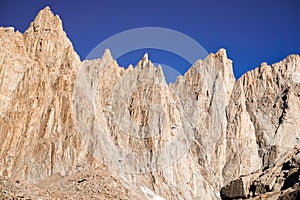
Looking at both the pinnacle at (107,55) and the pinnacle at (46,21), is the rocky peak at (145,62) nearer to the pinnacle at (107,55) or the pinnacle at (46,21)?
the pinnacle at (107,55)

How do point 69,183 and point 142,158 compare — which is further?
point 142,158

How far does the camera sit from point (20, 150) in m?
69.1

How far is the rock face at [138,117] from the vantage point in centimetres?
7038

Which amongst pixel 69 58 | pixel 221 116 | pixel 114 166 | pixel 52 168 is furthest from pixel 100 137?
pixel 221 116

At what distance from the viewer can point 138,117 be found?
8438cm

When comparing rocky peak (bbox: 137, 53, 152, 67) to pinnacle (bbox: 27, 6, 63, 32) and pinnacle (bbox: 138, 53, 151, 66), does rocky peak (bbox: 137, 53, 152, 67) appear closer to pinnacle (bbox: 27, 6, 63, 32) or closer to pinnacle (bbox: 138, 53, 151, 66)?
pinnacle (bbox: 138, 53, 151, 66)

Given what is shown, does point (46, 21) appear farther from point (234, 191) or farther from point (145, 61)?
point (234, 191)

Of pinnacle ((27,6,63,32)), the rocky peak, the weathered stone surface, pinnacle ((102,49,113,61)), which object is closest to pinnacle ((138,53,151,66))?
the rocky peak

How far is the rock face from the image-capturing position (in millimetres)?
70375

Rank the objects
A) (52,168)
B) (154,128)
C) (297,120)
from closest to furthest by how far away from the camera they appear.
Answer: (52,168), (154,128), (297,120)

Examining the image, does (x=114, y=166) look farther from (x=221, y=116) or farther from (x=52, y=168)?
(x=221, y=116)

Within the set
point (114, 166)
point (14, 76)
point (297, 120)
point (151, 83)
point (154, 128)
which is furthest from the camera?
point (297, 120)

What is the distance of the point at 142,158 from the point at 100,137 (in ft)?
27.3

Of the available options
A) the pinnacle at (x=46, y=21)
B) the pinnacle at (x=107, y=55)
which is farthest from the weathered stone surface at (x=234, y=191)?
the pinnacle at (x=107, y=55)
